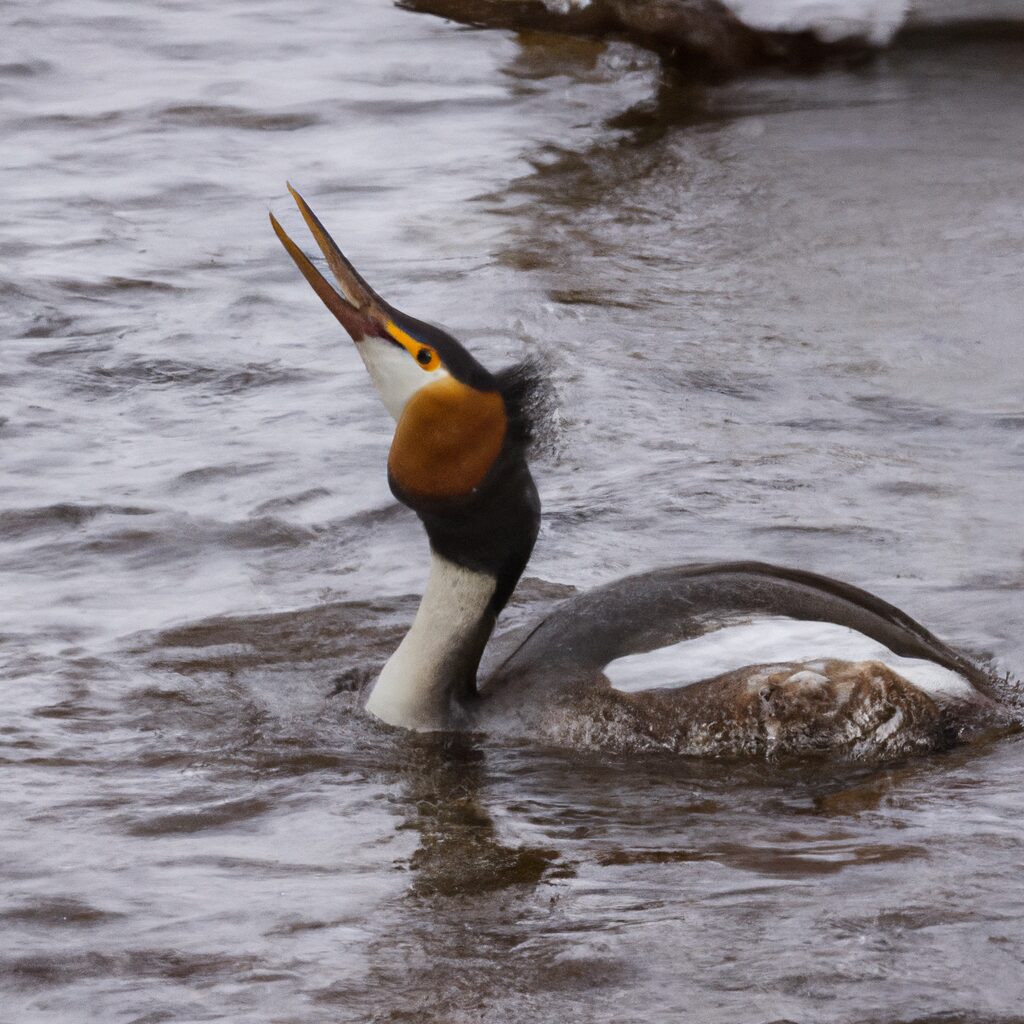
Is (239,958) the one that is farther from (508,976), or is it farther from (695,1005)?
(695,1005)

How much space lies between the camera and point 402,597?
5.84 meters

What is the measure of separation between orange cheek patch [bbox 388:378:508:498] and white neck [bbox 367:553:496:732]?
0.91ft

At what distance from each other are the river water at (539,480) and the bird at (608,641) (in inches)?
4.9

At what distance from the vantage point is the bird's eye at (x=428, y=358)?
466 centimetres

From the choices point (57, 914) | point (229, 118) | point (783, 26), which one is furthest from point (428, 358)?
point (783, 26)

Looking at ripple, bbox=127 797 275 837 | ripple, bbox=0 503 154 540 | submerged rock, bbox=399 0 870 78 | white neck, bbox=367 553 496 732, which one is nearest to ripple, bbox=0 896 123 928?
ripple, bbox=127 797 275 837

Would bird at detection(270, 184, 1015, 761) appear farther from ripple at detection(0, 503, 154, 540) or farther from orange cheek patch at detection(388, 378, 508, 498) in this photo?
ripple at detection(0, 503, 154, 540)

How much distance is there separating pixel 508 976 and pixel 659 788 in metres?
1.15

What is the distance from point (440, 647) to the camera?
16.0ft

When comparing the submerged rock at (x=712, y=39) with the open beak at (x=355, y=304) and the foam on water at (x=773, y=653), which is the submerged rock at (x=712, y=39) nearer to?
the open beak at (x=355, y=304)

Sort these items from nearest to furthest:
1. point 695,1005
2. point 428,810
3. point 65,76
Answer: point 695,1005 < point 428,810 < point 65,76

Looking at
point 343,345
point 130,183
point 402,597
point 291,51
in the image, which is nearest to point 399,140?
point 130,183

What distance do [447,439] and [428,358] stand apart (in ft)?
0.69

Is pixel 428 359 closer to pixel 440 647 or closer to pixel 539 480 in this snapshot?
pixel 440 647
